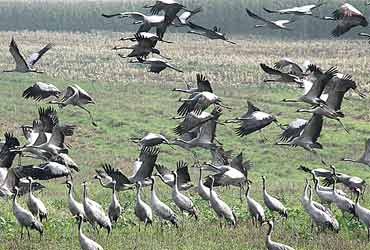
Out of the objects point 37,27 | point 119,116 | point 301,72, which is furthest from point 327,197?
point 37,27

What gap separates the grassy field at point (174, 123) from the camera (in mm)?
13914

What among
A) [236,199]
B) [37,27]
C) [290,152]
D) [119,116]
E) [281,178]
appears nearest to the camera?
[236,199]

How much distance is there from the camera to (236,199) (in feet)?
58.1

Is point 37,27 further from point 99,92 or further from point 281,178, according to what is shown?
point 281,178

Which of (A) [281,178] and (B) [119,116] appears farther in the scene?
(B) [119,116]

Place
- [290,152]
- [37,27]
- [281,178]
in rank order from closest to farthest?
[281,178] < [290,152] < [37,27]

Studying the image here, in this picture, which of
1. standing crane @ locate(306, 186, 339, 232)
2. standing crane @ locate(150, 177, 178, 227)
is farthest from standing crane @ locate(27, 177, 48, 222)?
standing crane @ locate(306, 186, 339, 232)

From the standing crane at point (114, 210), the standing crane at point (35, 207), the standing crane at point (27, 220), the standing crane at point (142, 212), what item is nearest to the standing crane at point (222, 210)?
the standing crane at point (142, 212)

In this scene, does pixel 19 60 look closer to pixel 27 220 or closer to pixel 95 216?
pixel 27 220

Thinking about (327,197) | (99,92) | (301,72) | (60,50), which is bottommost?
(60,50)

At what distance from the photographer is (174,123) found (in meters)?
28.0

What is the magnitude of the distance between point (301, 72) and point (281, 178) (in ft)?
28.3

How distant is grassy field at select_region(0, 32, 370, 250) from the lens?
45.6ft

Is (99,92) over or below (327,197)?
below
